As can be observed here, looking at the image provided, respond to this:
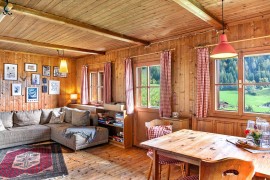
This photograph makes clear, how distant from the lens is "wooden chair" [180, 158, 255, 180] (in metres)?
1.38

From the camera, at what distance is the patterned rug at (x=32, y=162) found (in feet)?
10.1

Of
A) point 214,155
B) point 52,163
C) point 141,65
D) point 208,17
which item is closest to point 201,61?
point 208,17

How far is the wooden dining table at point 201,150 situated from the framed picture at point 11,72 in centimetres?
483

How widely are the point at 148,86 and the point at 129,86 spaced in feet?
1.50

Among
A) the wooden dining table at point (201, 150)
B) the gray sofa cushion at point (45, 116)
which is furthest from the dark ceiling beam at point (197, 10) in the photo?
the gray sofa cushion at point (45, 116)

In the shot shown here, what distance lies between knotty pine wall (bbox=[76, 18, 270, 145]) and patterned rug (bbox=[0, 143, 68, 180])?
1.83 meters

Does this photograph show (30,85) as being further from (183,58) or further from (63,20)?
(183,58)

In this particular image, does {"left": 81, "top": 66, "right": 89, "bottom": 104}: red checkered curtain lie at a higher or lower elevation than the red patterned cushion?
higher

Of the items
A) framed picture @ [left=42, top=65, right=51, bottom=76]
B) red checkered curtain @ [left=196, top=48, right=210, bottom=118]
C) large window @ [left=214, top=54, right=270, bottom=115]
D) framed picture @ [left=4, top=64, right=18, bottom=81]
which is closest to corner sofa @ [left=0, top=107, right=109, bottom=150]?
framed picture @ [left=4, top=64, right=18, bottom=81]

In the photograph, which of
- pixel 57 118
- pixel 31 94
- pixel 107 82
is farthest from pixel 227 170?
pixel 31 94

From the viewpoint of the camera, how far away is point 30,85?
5684mm

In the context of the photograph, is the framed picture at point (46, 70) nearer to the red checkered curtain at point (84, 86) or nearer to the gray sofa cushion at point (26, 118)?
the red checkered curtain at point (84, 86)

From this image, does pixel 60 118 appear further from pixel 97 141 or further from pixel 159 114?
pixel 159 114

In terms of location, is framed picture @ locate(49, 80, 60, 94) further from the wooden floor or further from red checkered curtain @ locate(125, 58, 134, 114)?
red checkered curtain @ locate(125, 58, 134, 114)
